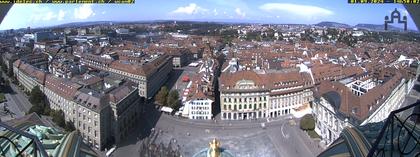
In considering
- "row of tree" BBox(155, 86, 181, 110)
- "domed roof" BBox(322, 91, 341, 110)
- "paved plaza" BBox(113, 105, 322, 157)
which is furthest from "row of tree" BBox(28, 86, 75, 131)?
"domed roof" BBox(322, 91, 341, 110)

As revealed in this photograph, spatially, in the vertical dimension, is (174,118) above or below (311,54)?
below

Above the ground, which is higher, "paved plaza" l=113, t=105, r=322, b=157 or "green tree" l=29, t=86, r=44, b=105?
"green tree" l=29, t=86, r=44, b=105

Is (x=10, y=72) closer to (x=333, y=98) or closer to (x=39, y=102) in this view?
(x=39, y=102)

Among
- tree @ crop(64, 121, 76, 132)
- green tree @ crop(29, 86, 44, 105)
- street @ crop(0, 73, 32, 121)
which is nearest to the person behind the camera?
tree @ crop(64, 121, 76, 132)

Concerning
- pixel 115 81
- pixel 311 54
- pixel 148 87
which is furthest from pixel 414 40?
→ pixel 115 81

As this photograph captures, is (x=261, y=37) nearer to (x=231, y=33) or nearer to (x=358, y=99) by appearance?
(x=231, y=33)

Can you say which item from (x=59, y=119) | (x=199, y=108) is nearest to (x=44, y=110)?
(x=59, y=119)

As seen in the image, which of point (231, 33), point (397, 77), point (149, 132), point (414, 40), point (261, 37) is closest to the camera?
point (149, 132)

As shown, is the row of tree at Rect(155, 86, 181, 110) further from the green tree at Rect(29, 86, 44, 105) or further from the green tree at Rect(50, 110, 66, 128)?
the green tree at Rect(50, 110, 66, 128)

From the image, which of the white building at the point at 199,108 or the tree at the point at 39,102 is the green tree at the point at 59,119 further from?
the white building at the point at 199,108
